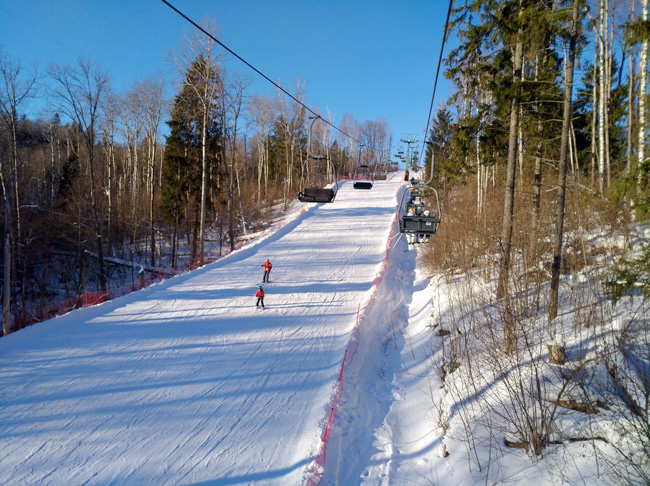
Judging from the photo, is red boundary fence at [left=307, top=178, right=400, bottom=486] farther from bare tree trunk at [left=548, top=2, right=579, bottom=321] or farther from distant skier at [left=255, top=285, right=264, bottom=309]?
bare tree trunk at [left=548, top=2, right=579, bottom=321]

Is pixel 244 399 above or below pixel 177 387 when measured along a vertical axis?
below

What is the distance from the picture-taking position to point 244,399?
8.41 metres

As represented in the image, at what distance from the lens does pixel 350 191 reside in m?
51.2

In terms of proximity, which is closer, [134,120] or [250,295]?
[250,295]

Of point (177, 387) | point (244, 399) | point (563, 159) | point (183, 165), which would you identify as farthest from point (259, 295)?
point (183, 165)

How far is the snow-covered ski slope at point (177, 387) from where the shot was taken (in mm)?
6316

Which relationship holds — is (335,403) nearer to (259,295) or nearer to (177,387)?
(177,387)

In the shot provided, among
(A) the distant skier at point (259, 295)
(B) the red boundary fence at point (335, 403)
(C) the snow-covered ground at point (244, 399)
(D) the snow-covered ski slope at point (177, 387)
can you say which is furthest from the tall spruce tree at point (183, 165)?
(B) the red boundary fence at point (335, 403)

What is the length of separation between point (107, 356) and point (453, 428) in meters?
9.23

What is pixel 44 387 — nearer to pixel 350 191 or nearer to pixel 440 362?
pixel 440 362

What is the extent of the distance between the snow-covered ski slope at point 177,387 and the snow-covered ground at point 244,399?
0.04 meters

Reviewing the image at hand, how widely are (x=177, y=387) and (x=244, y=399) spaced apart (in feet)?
5.73

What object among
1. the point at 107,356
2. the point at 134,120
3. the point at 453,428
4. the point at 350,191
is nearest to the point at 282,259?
the point at 107,356

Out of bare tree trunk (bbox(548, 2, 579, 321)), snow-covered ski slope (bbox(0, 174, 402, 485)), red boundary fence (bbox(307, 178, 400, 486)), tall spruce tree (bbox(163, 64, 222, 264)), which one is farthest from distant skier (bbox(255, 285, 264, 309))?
tall spruce tree (bbox(163, 64, 222, 264))
